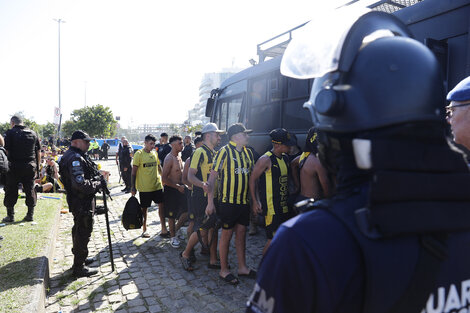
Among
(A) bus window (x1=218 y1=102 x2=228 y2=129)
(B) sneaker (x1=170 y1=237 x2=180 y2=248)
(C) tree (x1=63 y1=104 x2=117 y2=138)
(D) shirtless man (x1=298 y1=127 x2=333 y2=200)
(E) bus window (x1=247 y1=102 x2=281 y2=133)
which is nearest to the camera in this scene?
(D) shirtless man (x1=298 y1=127 x2=333 y2=200)

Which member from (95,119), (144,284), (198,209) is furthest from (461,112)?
(95,119)

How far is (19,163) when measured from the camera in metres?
6.60

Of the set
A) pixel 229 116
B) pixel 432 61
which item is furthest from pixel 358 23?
pixel 229 116

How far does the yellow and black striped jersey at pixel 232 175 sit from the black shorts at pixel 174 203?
2006mm

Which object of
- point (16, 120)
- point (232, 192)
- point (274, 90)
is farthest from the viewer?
point (16, 120)

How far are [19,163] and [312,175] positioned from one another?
5.97 meters

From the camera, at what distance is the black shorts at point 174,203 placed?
20.5ft

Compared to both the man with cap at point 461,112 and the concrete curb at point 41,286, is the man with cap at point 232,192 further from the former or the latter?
the man with cap at point 461,112

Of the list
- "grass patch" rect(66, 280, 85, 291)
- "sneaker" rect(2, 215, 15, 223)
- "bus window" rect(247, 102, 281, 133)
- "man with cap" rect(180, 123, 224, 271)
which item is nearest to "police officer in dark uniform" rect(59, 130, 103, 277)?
"grass patch" rect(66, 280, 85, 291)

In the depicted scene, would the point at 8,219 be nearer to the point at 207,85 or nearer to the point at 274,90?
the point at 274,90

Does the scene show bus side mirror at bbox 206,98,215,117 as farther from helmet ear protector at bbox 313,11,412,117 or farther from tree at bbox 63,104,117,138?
tree at bbox 63,104,117,138

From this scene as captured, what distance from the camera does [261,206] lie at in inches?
179

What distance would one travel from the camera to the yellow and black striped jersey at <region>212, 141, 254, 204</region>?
4465 millimetres

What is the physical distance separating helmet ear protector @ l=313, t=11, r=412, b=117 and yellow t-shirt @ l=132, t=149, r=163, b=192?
228 inches
